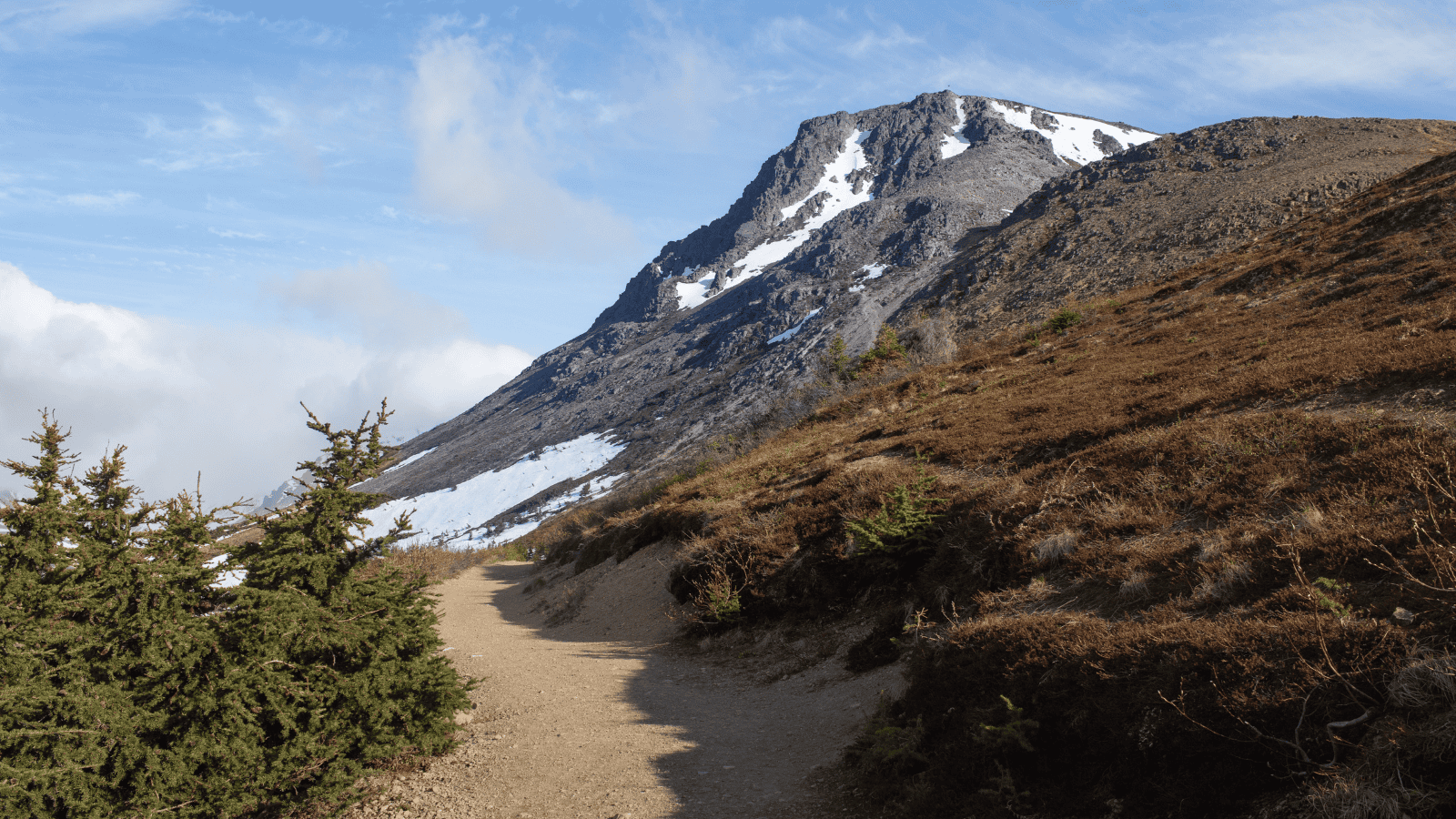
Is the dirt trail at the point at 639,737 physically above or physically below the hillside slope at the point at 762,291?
below

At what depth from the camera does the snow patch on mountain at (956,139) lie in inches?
6171

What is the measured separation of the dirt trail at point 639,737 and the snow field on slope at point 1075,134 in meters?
160

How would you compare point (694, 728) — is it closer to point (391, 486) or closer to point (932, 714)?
point (932, 714)

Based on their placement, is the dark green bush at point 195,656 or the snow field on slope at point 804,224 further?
the snow field on slope at point 804,224

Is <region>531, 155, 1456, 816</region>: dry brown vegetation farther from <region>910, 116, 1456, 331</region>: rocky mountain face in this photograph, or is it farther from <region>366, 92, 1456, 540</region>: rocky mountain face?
<region>910, 116, 1456, 331</region>: rocky mountain face

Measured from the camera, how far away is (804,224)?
163875 mm

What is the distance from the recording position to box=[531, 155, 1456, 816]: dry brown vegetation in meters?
4.34

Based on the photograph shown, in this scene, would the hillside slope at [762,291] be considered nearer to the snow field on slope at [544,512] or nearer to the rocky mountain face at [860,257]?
the rocky mountain face at [860,257]

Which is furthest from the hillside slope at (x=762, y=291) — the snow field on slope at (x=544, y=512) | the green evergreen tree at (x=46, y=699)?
the green evergreen tree at (x=46, y=699)

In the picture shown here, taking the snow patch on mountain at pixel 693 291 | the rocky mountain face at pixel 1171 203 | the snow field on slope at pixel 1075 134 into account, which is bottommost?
the rocky mountain face at pixel 1171 203

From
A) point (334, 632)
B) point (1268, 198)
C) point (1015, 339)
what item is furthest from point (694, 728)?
point (1268, 198)

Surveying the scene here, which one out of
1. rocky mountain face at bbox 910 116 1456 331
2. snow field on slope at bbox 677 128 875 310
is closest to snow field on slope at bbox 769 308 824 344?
rocky mountain face at bbox 910 116 1456 331

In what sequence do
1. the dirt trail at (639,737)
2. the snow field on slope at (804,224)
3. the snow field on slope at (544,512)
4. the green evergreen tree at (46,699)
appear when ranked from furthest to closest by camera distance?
the snow field on slope at (804,224), the snow field on slope at (544,512), the dirt trail at (639,737), the green evergreen tree at (46,699)

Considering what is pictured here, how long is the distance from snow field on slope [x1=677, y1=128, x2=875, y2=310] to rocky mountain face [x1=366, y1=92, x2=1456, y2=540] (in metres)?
0.67
